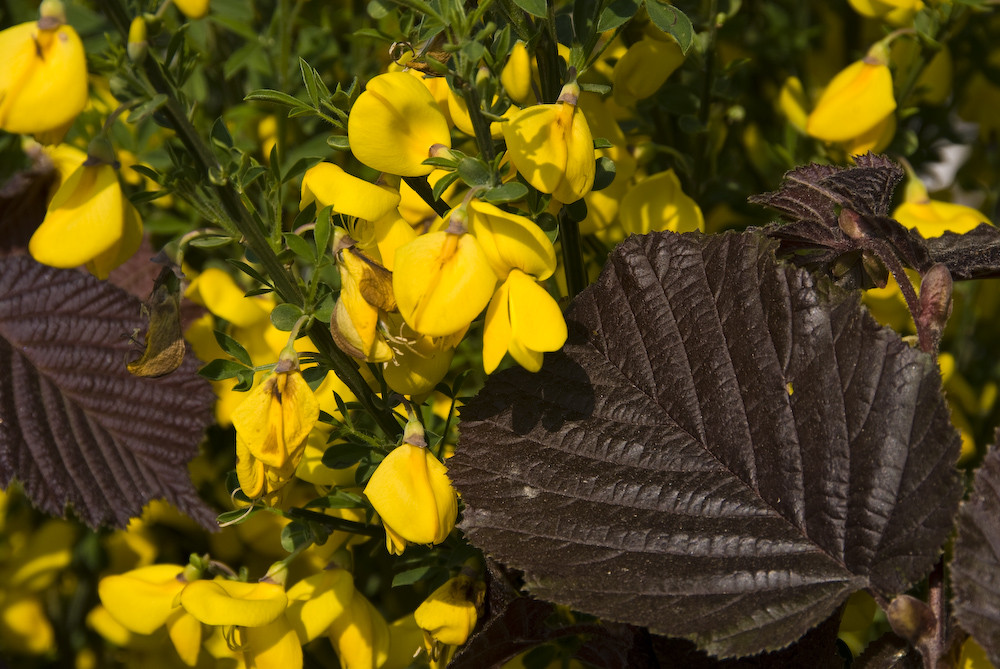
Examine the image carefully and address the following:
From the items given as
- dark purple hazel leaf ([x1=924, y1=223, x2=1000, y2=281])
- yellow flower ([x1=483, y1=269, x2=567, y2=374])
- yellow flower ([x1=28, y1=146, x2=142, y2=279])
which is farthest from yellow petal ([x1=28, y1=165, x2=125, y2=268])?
dark purple hazel leaf ([x1=924, y1=223, x2=1000, y2=281])

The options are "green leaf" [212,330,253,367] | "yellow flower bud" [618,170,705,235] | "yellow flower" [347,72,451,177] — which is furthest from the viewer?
"yellow flower bud" [618,170,705,235]

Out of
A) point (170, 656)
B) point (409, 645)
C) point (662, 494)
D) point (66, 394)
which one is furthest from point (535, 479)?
point (170, 656)

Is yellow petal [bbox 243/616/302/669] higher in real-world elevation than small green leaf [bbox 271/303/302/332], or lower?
lower

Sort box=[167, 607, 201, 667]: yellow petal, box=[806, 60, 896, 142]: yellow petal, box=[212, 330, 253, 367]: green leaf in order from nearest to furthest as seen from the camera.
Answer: box=[212, 330, 253, 367]: green leaf < box=[167, 607, 201, 667]: yellow petal < box=[806, 60, 896, 142]: yellow petal

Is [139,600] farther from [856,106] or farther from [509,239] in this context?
[856,106]

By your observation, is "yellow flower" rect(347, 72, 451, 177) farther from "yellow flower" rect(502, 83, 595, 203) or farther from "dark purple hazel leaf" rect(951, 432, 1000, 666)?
"dark purple hazel leaf" rect(951, 432, 1000, 666)

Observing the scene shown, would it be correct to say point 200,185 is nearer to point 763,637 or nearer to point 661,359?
point 661,359

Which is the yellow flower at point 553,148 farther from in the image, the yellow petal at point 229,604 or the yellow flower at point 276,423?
the yellow petal at point 229,604
